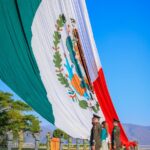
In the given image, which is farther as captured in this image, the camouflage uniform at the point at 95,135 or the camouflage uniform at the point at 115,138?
the camouflage uniform at the point at 115,138

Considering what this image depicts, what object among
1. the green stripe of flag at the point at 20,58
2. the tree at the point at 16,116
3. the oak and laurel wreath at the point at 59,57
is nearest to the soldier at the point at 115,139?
the green stripe of flag at the point at 20,58

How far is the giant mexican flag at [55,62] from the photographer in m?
11.5

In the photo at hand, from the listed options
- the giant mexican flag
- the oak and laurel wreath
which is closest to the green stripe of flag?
the giant mexican flag

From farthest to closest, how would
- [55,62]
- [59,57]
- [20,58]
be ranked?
[59,57] < [55,62] < [20,58]

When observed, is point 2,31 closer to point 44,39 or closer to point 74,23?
point 44,39

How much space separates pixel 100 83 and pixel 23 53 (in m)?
2.87

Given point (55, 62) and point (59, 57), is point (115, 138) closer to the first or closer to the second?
point (55, 62)

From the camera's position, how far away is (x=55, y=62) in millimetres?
12477

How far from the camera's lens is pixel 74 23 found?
13180mm

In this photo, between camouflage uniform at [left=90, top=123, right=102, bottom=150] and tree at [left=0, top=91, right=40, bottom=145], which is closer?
camouflage uniform at [left=90, top=123, right=102, bottom=150]

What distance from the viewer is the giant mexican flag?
453 inches

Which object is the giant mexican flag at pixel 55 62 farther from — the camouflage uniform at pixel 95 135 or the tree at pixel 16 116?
the tree at pixel 16 116

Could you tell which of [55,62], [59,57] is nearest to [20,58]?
[55,62]

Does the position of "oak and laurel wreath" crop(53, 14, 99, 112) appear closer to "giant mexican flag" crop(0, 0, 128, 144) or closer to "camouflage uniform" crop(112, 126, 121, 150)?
"giant mexican flag" crop(0, 0, 128, 144)
